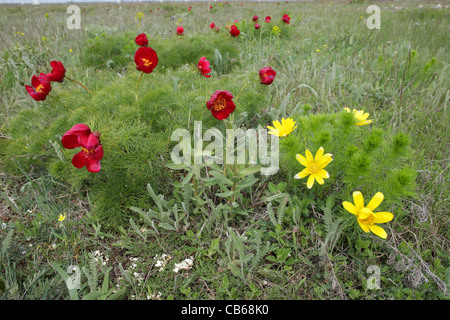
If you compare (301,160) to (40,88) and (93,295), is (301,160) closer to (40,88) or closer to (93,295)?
(93,295)

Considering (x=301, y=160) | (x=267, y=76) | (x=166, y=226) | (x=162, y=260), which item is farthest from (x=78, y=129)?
(x=267, y=76)

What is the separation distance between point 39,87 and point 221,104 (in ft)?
3.55

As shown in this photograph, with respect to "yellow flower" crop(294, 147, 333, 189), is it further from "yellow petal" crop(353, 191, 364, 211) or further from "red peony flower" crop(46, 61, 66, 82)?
"red peony flower" crop(46, 61, 66, 82)

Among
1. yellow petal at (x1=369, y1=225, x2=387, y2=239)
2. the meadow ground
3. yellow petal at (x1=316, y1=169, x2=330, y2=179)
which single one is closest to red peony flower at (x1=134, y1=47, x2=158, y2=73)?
the meadow ground

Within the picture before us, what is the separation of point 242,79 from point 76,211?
1543mm

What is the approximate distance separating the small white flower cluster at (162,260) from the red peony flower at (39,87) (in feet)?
3.71

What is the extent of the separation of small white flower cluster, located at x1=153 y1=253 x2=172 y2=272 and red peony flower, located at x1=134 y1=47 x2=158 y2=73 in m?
1.03

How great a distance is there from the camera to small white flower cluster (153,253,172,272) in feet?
4.13

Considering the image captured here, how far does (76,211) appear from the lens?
5.05ft

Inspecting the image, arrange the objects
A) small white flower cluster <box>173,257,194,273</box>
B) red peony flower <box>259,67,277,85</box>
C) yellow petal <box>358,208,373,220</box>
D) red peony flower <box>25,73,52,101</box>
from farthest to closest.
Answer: red peony flower <box>259,67,277,85</box> → red peony flower <box>25,73,52,101</box> → small white flower cluster <box>173,257,194,273</box> → yellow petal <box>358,208,373,220</box>

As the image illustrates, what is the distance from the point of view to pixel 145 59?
1551mm

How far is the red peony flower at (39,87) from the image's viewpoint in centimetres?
150

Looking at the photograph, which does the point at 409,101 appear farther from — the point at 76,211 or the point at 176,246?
the point at 76,211
